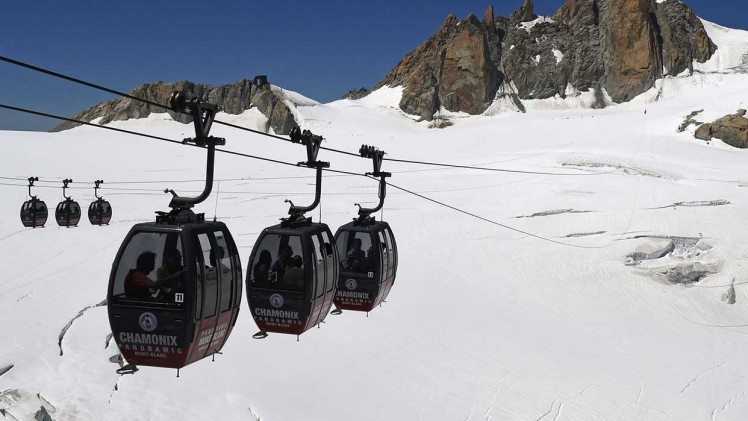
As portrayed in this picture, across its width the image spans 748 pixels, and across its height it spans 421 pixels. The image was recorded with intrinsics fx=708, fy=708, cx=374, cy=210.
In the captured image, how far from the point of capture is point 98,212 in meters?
35.6

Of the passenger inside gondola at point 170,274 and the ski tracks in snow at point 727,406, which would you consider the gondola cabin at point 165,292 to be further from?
the ski tracks in snow at point 727,406

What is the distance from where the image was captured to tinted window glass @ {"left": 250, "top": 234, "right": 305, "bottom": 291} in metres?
11.7

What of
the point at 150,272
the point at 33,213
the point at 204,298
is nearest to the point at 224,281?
the point at 204,298

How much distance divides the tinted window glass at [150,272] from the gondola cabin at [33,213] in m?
26.9

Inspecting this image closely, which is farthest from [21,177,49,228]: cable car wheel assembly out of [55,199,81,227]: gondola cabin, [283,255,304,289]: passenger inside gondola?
[283,255,304,289]: passenger inside gondola

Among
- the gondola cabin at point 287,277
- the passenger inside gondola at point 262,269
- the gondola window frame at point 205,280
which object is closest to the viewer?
the gondola window frame at point 205,280

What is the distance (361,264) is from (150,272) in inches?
238

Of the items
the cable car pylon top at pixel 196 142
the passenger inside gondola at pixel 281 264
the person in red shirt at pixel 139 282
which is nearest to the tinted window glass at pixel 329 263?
the passenger inside gondola at pixel 281 264

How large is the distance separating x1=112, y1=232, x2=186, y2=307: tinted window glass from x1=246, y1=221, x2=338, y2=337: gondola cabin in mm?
2328

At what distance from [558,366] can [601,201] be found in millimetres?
18936

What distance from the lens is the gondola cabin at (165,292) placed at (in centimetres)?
932

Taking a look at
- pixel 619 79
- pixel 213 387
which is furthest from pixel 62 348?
pixel 619 79

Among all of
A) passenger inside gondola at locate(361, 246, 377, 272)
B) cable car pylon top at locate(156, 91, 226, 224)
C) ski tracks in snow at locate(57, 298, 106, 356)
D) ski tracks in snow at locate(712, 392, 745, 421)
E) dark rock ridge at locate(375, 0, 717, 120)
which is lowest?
ski tracks in snow at locate(712, 392, 745, 421)

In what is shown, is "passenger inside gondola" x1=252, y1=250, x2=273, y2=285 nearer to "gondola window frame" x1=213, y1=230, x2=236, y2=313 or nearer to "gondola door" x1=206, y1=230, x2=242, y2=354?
"gondola door" x1=206, y1=230, x2=242, y2=354
